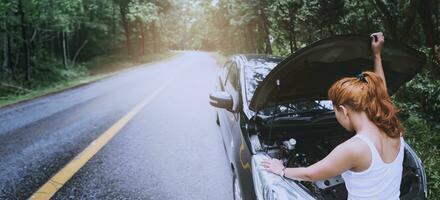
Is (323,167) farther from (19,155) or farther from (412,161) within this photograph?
(19,155)

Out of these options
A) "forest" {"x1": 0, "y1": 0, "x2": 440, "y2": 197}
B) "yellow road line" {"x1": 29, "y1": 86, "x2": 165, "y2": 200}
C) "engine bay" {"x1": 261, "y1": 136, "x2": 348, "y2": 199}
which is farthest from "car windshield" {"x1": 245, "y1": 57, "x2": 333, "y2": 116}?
"yellow road line" {"x1": 29, "y1": 86, "x2": 165, "y2": 200}

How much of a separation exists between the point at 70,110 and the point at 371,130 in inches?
371

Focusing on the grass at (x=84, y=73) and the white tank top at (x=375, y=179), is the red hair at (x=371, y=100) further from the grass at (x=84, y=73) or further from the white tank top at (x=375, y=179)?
the grass at (x=84, y=73)

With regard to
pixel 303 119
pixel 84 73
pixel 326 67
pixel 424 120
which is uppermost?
pixel 326 67

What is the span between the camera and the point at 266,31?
18.8 metres

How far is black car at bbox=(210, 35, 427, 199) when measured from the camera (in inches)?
110

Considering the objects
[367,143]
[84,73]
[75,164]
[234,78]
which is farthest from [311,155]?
[84,73]

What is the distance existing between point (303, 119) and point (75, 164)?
3.51 metres

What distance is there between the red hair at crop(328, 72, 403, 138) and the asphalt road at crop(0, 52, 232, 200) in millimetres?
2703

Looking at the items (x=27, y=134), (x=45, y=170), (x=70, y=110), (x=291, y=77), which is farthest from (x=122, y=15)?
(x=291, y=77)

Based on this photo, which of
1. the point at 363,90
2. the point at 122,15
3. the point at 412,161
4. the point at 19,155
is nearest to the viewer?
the point at 363,90

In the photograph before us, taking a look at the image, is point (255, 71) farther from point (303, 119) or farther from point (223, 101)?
point (303, 119)

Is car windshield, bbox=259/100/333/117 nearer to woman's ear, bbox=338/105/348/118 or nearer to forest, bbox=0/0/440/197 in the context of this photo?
forest, bbox=0/0/440/197

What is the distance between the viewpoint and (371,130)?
196cm
